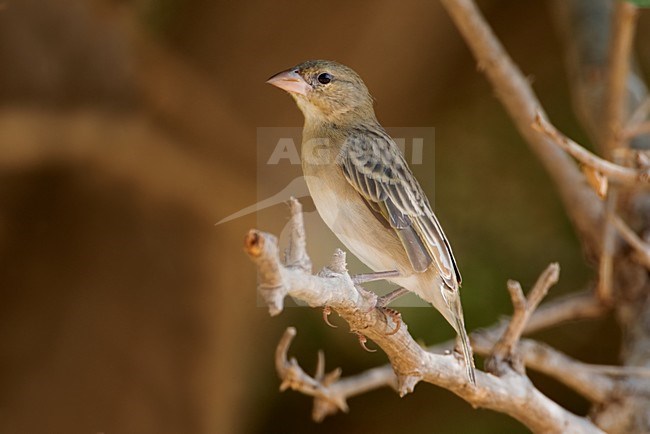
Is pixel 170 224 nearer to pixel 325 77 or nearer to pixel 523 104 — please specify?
pixel 523 104

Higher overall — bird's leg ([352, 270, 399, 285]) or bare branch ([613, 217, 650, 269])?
bare branch ([613, 217, 650, 269])

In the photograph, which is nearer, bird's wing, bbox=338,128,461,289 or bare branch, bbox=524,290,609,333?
bird's wing, bbox=338,128,461,289

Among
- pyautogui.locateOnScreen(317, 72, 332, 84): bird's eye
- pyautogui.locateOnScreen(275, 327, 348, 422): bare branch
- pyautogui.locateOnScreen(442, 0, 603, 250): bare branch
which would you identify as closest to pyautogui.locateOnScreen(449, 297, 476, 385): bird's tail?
pyautogui.locateOnScreen(275, 327, 348, 422): bare branch

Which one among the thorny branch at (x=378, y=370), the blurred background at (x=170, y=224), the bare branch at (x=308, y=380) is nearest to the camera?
the thorny branch at (x=378, y=370)

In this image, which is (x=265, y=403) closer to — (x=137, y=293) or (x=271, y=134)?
(x=137, y=293)

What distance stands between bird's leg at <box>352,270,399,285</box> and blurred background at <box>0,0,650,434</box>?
1889mm

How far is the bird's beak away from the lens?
206 centimetres

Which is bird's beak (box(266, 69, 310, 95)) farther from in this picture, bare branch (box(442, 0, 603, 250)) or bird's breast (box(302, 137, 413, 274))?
bare branch (box(442, 0, 603, 250))

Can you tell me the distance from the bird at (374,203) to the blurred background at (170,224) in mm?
1694

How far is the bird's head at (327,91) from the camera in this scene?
2111 mm

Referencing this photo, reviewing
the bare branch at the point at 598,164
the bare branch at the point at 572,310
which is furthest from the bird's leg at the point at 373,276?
the bare branch at the point at 572,310

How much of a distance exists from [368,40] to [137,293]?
165 cm

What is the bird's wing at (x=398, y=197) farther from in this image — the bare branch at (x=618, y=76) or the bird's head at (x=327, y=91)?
the bare branch at (x=618, y=76)

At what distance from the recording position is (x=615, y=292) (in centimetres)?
332
